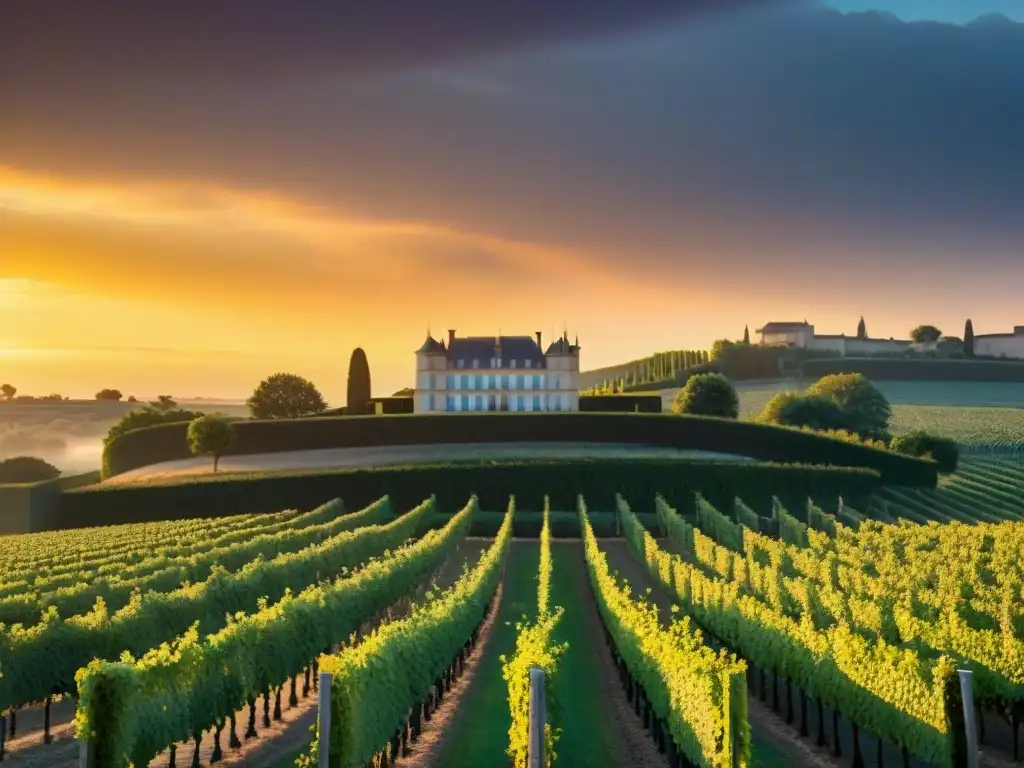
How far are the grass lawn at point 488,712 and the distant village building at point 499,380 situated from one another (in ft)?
201

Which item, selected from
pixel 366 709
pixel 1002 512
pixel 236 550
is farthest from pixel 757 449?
pixel 366 709

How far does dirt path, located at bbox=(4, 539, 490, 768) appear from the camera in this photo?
59.9 feet

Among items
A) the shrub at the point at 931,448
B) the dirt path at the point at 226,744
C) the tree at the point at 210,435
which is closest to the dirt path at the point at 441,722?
the dirt path at the point at 226,744

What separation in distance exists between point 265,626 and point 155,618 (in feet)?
16.1

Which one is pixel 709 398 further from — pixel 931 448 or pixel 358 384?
pixel 358 384

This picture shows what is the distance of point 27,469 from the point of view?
10044 centimetres

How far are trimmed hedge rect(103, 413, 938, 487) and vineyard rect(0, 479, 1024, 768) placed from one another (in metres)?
34.3

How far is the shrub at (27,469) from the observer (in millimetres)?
99500

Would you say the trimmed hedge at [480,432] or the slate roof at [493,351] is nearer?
the trimmed hedge at [480,432]

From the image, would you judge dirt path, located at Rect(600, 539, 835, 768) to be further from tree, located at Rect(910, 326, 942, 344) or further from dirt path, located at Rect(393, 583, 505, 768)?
tree, located at Rect(910, 326, 942, 344)

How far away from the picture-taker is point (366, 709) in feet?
49.6

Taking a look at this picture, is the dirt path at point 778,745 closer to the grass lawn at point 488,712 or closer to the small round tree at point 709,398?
the grass lawn at point 488,712

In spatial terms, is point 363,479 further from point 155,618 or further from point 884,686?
point 884,686

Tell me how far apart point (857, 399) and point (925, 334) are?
101883 mm
